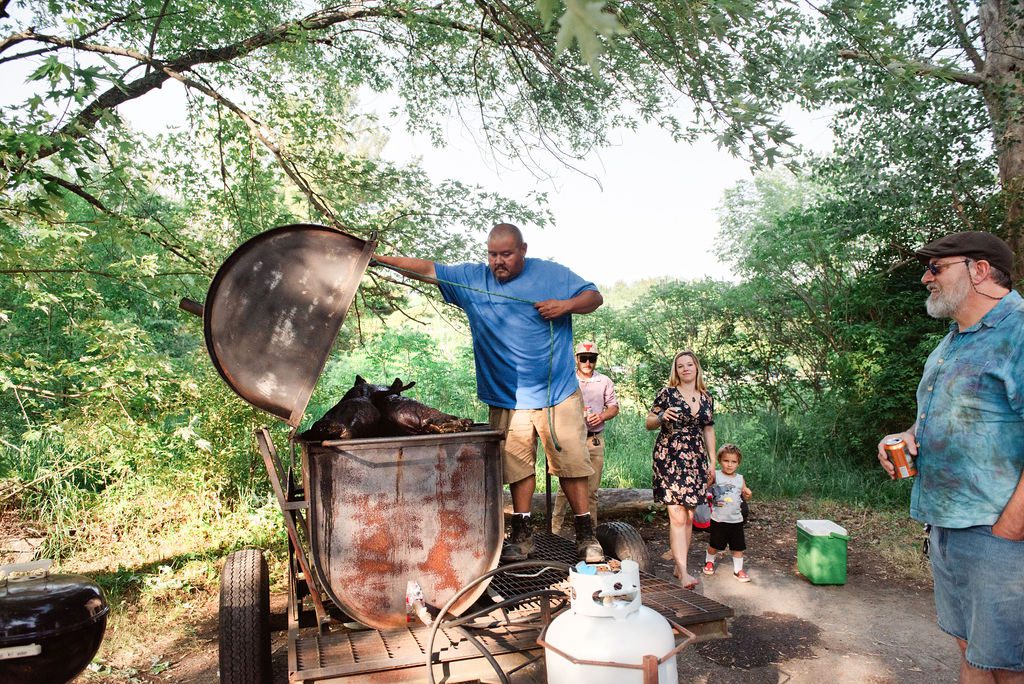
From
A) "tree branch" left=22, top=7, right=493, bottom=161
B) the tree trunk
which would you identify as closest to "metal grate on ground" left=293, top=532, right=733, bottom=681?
"tree branch" left=22, top=7, right=493, bottom=161

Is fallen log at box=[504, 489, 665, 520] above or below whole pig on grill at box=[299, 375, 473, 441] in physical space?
below

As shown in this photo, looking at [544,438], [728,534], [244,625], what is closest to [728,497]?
[728,534]

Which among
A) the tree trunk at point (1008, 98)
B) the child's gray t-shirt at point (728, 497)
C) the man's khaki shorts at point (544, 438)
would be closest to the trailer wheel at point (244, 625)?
the man's khaki shorts at point (544, 438)

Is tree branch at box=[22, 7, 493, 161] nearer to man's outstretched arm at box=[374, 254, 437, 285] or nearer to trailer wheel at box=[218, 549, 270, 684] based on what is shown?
man's outstretched arm at box=[374, 254, 437, 285]

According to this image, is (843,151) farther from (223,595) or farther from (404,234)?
(223,595)

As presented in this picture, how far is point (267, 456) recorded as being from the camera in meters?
3.17

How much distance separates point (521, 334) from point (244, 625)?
6.65 ft

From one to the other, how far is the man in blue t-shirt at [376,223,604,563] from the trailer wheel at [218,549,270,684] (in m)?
1.34

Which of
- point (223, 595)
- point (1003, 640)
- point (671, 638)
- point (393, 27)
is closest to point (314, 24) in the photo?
point (393, 27)

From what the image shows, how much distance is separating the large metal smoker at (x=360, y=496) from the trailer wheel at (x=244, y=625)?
44cm

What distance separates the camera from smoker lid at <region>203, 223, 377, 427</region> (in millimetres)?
2996

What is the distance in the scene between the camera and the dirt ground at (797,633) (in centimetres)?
433

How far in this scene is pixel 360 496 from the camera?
9.84 ft

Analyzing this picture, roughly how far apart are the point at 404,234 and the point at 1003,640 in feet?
19.6
